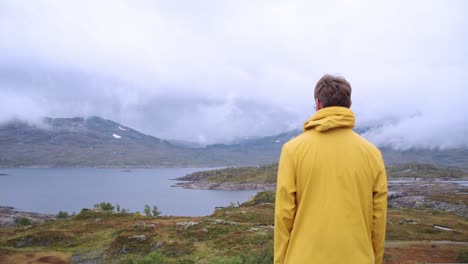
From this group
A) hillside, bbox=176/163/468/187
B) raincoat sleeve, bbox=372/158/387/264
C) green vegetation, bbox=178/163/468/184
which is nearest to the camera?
raincoat sleeve, bbox=372/158/387/264

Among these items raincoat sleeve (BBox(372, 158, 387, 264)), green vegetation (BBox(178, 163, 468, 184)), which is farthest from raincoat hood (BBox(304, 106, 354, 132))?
green vegetation (BBox(178, 163, 468, 184))

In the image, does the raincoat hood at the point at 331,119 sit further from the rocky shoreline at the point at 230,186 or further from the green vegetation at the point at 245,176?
the green vegetation at the point at 245,176

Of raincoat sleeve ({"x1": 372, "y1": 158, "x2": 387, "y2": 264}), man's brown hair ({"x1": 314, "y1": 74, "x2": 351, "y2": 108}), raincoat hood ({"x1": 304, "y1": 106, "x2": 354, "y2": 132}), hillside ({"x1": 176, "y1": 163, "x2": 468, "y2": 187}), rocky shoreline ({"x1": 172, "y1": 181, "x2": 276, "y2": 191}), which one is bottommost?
rocky shoreline ({"x1": 172, "y1": 181, "x2": 276, "y2": 191})

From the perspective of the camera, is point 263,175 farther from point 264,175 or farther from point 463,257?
point 463,257

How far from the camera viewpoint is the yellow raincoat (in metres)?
3.41

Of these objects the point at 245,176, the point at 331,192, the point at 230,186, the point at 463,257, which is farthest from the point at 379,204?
the point at 245,176

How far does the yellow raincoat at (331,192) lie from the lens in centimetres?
341

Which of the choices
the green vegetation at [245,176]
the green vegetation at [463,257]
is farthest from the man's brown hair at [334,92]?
the green vegetation at [245,176]

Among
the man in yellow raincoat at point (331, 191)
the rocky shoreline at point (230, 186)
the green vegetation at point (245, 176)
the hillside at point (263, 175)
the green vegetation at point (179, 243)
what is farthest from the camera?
the hillside at point (263, 175)

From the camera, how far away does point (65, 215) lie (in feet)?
228

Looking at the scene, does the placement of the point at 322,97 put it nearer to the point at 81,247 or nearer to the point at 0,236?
the point at 81,247

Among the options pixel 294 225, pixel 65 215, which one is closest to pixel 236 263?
pixel 294 225

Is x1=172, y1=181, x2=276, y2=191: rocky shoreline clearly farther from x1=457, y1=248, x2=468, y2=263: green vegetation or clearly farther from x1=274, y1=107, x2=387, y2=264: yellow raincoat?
x1=274, y1=107, x2=387, y2=264: yellow raincoat

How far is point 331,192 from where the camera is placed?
3.42 meters
